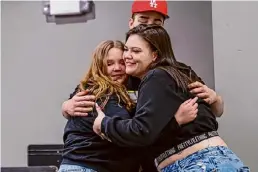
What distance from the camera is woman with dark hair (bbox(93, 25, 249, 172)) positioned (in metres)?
1.36

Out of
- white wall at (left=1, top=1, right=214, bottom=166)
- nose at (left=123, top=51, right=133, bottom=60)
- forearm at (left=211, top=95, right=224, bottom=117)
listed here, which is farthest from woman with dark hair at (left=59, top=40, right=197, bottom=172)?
white wall at (left=1, top=1, right=214, bottom=166)

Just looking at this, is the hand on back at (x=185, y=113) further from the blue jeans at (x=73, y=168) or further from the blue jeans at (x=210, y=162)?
the blue jeans at (x=73, y=168)

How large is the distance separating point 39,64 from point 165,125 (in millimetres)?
2055

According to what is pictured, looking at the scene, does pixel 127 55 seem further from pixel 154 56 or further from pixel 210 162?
pixel 210 162

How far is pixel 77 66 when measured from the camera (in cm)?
315

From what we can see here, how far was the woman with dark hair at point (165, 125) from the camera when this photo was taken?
4.47 feet

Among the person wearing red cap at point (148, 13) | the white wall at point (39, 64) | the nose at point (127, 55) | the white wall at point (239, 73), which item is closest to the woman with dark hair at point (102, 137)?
the nose at point (127, 55)

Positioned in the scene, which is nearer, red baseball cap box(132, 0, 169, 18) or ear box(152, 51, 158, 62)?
ear box(152, 51, 158, 62)

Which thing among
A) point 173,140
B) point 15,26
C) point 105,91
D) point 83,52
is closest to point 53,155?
point 83,52

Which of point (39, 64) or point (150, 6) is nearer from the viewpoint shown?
point (150, 6)

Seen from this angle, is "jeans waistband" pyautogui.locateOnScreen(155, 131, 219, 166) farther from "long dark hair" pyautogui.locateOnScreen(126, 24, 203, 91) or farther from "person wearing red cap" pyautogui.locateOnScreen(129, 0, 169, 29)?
"person wearing red cap" pyautogui.locateOnScreen(129, 0, 169, 29)

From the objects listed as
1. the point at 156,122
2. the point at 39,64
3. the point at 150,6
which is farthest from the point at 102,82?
the point at 39,64

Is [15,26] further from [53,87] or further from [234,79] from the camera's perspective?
[234,79]

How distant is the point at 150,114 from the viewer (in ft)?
4.44
